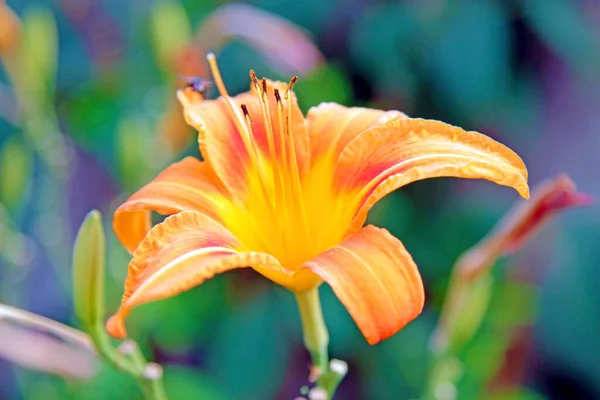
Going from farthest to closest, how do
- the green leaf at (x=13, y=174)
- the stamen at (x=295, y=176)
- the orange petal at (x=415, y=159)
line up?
1. the green leaf at (x=13, y=174)
2. the stamen at (x=295, y=176)
3. the orange petal at (x=415, y=159)

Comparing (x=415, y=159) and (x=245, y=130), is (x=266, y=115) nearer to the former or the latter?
(x=245, y=130)

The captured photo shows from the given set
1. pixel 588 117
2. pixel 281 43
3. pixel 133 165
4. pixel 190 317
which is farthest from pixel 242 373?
pixel 588 117

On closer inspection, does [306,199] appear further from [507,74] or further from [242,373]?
[507,74]

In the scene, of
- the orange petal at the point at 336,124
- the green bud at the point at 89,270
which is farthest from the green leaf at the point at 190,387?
the orange petal at the point at 336,124

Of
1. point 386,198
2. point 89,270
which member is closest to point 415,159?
point 89,270

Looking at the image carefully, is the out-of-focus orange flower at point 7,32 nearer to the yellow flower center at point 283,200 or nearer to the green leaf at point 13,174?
the green leaf at point 13,174

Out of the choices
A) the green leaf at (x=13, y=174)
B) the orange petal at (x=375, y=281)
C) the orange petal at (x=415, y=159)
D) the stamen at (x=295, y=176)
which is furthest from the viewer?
the green leaf at (x=13, y=174)
